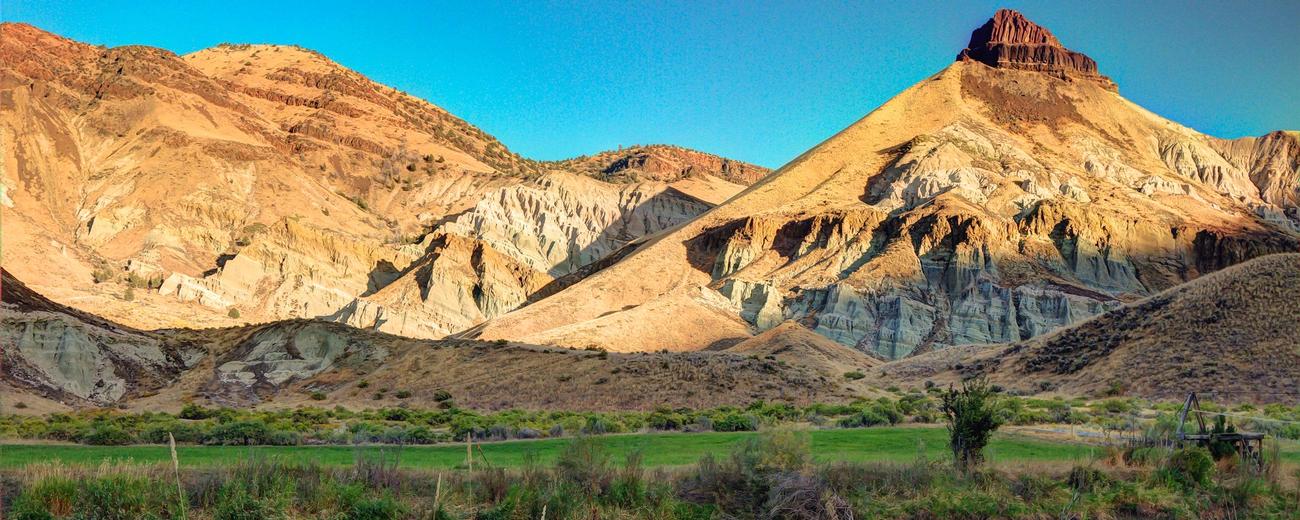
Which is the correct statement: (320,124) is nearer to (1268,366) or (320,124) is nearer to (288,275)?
(288,275)

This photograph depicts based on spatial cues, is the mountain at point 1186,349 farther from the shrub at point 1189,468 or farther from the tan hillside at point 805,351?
the shrub at point 1189,468

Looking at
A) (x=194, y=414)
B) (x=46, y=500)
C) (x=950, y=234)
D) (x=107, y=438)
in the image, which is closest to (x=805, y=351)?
(x=194, y=414)

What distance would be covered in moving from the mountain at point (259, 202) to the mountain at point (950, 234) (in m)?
17.7

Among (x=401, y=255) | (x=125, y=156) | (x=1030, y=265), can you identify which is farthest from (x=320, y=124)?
(x=1030, y=265)

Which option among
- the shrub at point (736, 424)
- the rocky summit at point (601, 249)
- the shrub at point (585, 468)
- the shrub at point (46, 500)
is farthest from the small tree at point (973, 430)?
the rocky summit at point (601, 249)

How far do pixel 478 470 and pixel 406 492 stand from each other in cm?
135

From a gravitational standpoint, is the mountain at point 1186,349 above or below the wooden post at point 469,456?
above

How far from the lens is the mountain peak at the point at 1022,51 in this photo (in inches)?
6009

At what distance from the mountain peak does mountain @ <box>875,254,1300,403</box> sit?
111m

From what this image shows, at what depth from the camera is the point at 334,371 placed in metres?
51.1

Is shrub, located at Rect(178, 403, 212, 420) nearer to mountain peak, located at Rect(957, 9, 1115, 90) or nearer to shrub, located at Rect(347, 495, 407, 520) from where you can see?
shrub, located at Rect(347, 495, 407, 520)

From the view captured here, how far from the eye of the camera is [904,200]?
343ft

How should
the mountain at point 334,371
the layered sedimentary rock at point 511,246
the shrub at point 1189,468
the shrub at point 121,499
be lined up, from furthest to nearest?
1. the layered sedimentary rock at point 511,246
2. the mountain at point 334,371
3. the shrub at point 1189,468
4. the shrub at point 121,499

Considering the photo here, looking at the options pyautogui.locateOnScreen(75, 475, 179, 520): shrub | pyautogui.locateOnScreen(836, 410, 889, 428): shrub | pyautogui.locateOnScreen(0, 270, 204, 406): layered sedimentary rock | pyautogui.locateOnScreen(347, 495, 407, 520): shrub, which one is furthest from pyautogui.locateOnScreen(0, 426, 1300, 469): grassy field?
pyautogui.locateOnScreen(0, 270, 204, 406): layered sedimentary rock
